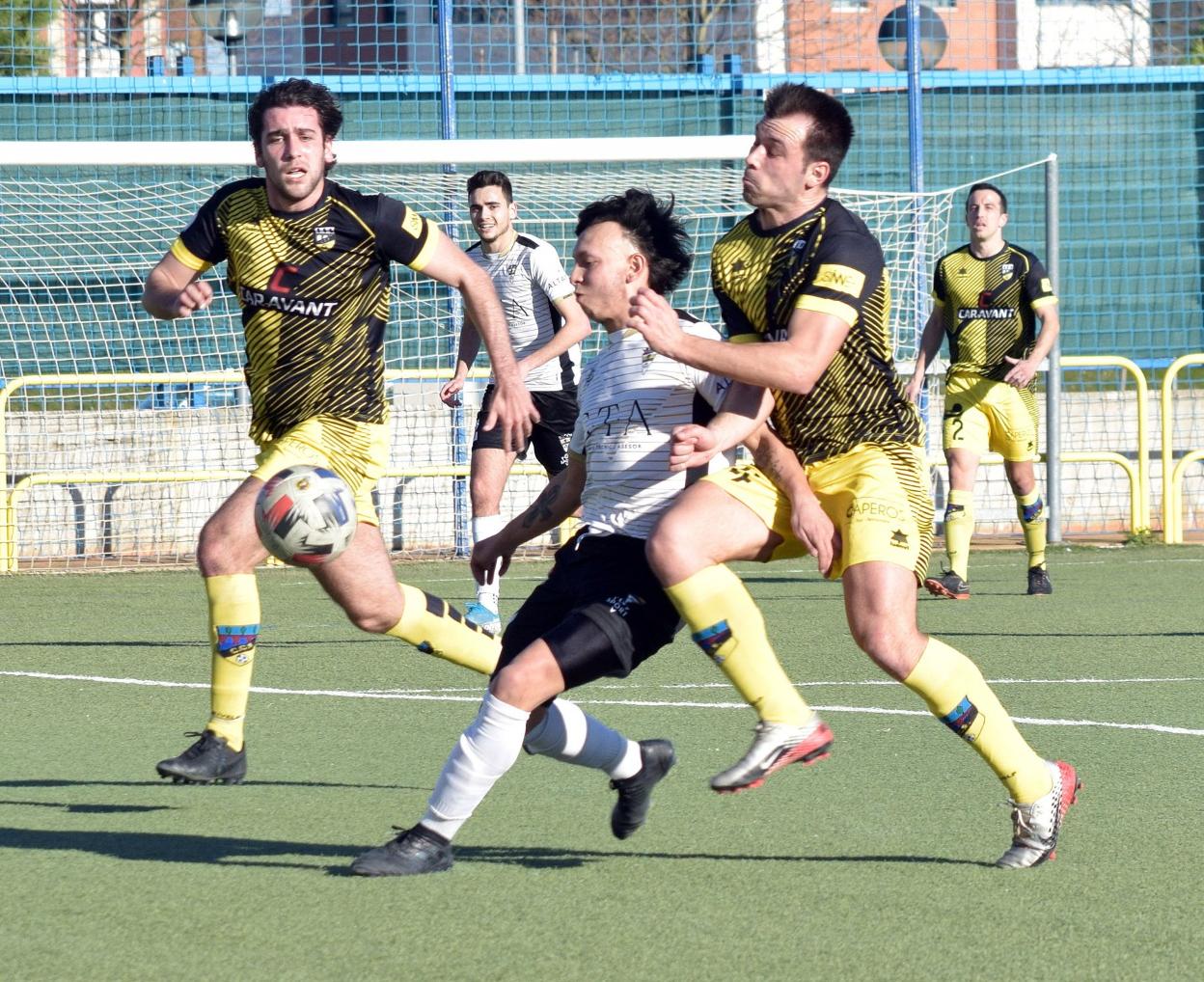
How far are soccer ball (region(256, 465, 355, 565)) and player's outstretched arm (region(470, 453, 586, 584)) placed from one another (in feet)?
1.37

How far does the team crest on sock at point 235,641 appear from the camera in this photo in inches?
225

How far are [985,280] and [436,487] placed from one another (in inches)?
191

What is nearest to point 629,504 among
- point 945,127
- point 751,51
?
point 945,127

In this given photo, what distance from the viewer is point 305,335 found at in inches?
232

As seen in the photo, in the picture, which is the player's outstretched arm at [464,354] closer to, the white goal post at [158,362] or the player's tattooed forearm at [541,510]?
the player's tattooed forearm at [541,510]

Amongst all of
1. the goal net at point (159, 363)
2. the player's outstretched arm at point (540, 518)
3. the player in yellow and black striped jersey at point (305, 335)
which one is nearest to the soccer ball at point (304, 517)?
the player in yellow and black striped jersey at point (305, 335)

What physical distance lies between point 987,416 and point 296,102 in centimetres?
656

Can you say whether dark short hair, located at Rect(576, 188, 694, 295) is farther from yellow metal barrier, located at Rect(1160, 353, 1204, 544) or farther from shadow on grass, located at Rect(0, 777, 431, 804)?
yellow metal barrier, located at Rect(1160, 353, 1204, 544)

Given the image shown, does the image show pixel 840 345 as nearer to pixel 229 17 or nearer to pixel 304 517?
pixel 304 517

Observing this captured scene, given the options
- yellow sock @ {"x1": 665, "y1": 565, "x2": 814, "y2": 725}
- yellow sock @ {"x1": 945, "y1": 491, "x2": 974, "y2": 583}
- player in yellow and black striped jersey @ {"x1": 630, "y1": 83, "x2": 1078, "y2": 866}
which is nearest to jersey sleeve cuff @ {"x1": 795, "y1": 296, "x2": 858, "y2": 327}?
player in yellow and black striped jersey @ {"x1": 630, "y1": 83, "x2": 1078, "y2": 866}

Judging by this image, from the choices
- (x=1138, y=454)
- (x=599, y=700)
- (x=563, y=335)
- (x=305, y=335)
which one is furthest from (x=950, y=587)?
(x=305, y=335)

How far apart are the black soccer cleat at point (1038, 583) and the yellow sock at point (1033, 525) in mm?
36

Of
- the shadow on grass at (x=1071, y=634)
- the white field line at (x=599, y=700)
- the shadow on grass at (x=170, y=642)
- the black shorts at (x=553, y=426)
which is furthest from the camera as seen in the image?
the black shorts at (x=553, y=426)

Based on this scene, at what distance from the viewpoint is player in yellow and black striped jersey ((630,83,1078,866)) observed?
4508mm
